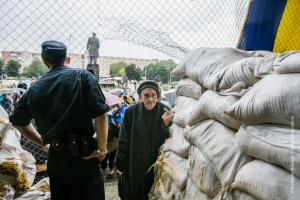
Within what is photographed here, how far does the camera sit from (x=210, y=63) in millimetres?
1787

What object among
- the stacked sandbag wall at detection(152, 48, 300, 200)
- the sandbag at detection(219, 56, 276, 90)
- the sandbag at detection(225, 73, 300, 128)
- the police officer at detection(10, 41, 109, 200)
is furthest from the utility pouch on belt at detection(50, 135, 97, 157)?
the sandbag at detection(225, 73, 300, 128)

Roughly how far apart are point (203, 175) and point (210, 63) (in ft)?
2.11

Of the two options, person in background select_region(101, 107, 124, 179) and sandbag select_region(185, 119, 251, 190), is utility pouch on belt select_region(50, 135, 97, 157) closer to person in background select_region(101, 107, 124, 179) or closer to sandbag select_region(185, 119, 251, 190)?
sandbag select_region(185, 119, 251, 190)

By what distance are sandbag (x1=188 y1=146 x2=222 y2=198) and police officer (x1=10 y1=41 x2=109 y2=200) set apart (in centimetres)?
79

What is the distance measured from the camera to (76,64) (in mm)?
4359

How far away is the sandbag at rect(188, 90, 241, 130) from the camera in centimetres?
139

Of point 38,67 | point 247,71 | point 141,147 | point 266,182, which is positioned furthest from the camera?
point 38,67

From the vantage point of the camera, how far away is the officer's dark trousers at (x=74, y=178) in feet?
7.14

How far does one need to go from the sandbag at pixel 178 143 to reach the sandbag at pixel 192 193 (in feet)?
0.95

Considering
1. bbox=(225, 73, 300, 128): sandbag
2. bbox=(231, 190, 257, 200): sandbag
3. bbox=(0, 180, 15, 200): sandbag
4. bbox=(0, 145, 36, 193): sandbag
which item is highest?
bbox=(225, 73, 300, 128): sandbag

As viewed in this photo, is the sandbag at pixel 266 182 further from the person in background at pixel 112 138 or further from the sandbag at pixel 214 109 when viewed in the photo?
the person in background at pixel 112 138

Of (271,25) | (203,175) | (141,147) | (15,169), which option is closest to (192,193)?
(203,175)

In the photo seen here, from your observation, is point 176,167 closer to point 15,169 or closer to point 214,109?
point 214,109

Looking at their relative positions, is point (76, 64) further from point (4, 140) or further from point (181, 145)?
point (181, 145)
